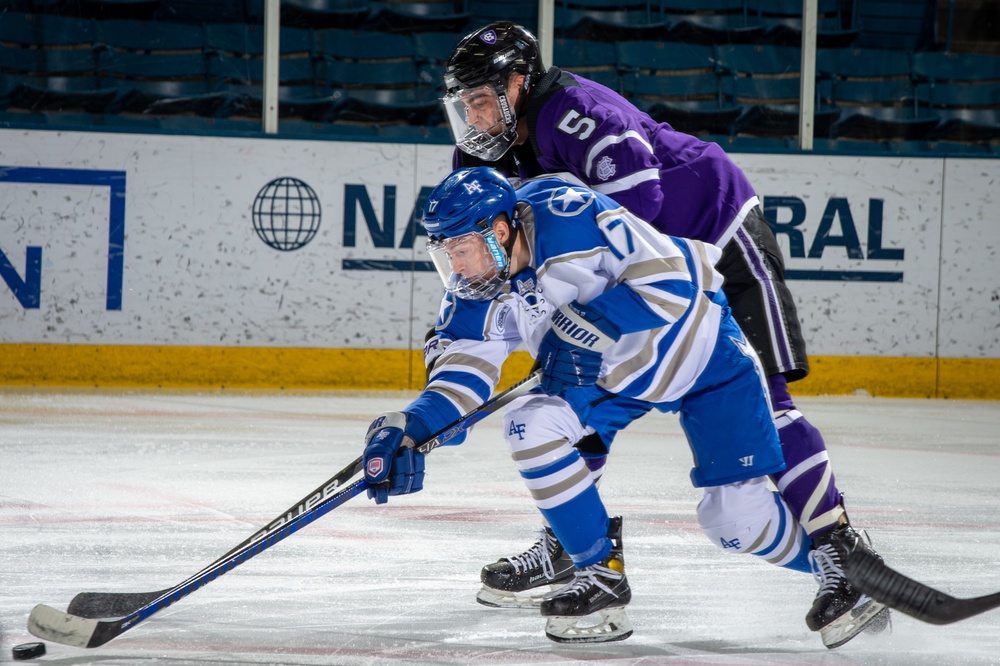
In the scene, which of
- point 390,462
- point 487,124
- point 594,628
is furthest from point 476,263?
point 594,628

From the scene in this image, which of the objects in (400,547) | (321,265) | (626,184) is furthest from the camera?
(321,265)

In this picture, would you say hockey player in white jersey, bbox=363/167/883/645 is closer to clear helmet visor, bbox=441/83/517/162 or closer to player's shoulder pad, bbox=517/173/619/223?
player's shoulder pad, bbox=517/173/619/223

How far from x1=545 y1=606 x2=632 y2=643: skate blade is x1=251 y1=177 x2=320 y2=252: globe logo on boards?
4185 millimetres

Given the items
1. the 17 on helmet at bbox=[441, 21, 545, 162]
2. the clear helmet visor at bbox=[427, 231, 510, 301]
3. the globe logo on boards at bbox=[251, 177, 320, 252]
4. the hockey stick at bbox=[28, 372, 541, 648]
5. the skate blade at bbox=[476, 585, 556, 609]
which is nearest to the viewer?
the hockey stick at bbox=[28, 372, 541, 648]

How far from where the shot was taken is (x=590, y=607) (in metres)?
1.79

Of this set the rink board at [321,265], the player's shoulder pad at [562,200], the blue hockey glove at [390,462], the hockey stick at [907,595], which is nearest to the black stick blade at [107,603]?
the blue hockey glove at [390,462]

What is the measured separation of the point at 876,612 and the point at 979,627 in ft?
0.56

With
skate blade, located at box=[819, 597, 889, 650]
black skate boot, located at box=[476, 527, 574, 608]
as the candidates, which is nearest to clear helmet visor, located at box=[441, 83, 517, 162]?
black skate boot, located at box=[476, 527, 574, 608]

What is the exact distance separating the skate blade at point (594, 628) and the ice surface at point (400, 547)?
2 centimetres

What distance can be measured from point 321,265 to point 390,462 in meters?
4.09

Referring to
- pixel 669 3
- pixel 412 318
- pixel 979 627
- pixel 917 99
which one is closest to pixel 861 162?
pixel 917 99

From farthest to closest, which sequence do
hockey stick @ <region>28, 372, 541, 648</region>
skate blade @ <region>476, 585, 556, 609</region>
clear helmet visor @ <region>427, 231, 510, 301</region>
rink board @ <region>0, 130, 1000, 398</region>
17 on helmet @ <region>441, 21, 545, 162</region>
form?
rink board @ <region>0, 130, 1000, 398</region>, 17 on helmet @ <region>441, 21, 545, 162</region>, skate blade @ <region>476, 585, 556, 609</region>, clear helmet visor @ <region>427, 231, 510, 301</region>, hockey stick @ <region>28, 372, 541, 648</region>

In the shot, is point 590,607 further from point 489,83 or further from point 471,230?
point 489,83

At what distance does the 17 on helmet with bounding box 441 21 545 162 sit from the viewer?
6.91 feet
